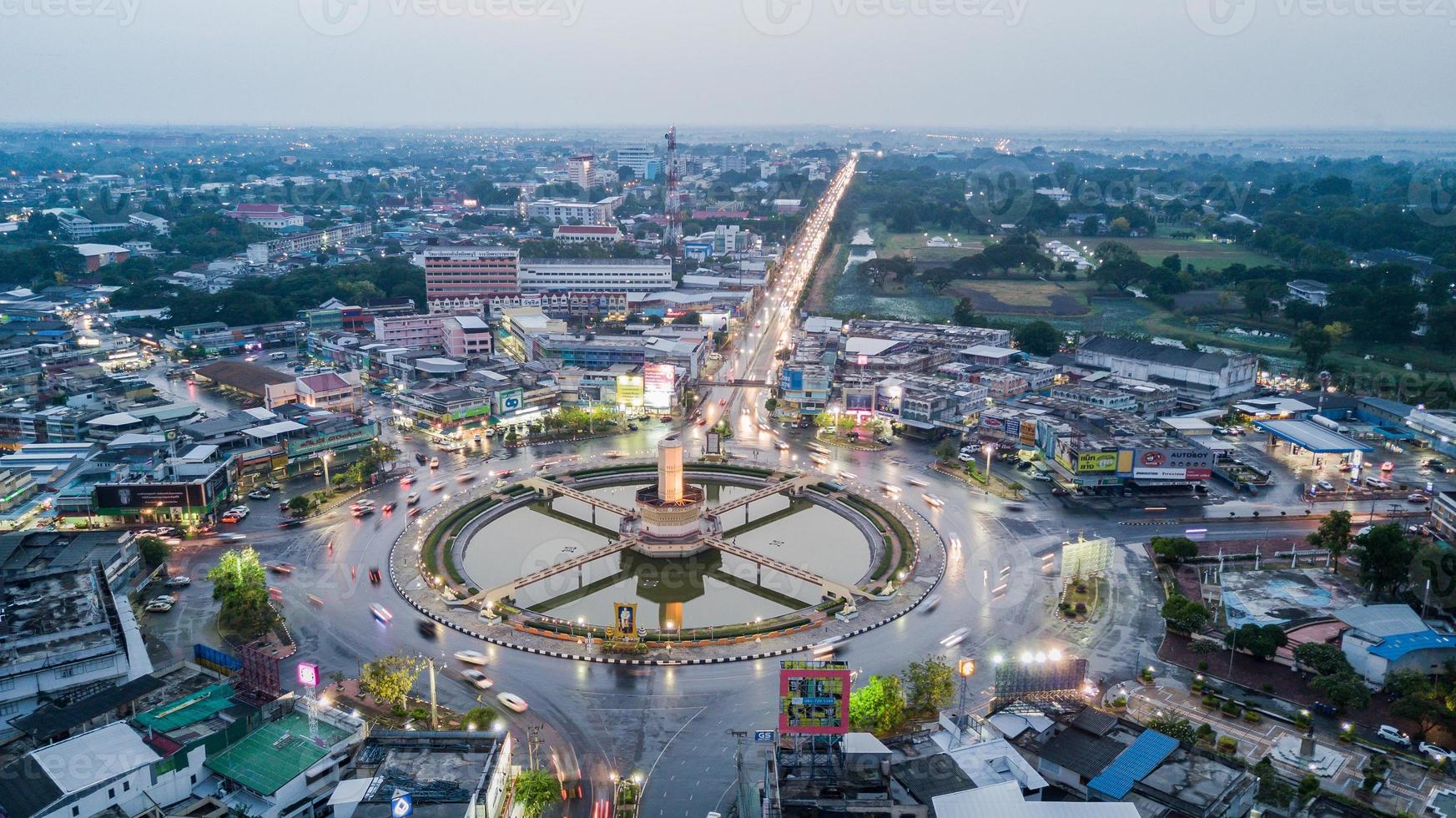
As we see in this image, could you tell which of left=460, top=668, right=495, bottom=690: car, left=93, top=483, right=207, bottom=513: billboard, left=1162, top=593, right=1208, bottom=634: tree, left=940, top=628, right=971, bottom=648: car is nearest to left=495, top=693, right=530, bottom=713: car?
left=460, top=668, right=495, bottom=690: car

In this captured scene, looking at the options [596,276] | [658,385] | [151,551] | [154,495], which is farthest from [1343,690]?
[596,276]

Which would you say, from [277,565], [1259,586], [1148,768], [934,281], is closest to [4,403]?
[277,565]

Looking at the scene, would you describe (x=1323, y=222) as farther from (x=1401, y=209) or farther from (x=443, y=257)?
(x=443, y=257)

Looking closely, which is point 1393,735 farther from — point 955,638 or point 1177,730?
point 955,638

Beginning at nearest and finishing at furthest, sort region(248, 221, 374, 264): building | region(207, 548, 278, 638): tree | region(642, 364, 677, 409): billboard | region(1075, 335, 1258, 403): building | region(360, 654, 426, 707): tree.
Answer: region(360, 654, 426, 707): tree < region(207, 548, 278, 638): tree < region(642, 364, 677, 409): billboard < region(1075, 335, 1258, 403): building < region(248, 221, 374, 264): building

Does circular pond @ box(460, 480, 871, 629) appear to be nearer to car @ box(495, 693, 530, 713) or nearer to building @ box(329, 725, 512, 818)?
car @ box(495, 693, 530, 713)
